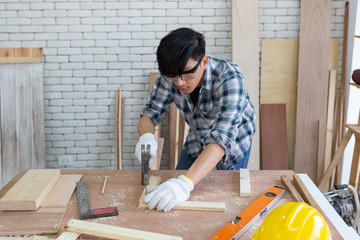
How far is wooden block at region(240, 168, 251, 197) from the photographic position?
1.75 meters

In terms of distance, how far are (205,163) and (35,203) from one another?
847 millimetres

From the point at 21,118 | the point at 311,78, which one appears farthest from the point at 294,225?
the point at 21,118

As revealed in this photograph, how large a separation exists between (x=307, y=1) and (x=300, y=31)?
0.31 metres

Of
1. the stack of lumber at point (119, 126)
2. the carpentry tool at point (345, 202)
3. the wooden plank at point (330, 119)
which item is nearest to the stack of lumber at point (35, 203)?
the carpentry tool at point (345, 202)

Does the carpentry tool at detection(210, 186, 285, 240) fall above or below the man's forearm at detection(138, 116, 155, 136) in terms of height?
below

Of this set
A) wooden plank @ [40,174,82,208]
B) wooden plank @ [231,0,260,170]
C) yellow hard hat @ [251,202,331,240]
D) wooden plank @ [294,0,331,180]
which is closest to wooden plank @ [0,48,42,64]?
wooden plank @ [231,0,260,170]

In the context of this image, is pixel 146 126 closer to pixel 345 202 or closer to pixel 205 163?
pixel 205 163

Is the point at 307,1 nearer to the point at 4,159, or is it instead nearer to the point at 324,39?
the point at 324,39

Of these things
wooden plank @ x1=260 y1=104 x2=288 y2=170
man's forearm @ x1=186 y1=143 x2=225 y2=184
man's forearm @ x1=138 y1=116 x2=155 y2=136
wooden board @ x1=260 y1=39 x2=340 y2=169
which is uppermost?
wooden board @ x1=260 y1=39 x2=340 y2=169

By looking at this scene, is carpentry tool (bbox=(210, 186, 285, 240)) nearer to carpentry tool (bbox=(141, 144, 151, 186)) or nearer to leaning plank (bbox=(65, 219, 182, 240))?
leaning plank (bbox=(65, 219, 182, 240))

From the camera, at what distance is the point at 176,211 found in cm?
162

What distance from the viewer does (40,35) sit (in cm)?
382

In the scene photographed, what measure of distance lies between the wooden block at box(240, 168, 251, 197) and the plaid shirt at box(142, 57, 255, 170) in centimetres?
14

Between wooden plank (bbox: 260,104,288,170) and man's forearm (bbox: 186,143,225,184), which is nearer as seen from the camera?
man's forearm (bbox: 186,143,225,184)
